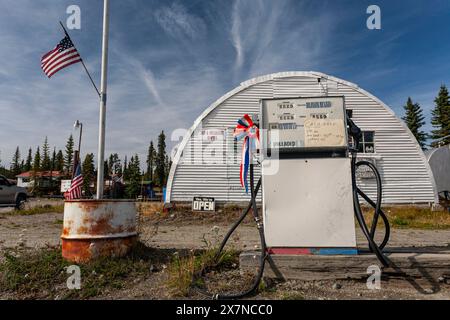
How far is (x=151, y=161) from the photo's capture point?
330 ft

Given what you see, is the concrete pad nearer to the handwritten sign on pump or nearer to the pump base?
the pump base

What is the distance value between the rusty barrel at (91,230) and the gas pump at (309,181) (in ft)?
4.67

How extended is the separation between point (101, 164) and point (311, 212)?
11.2 feet

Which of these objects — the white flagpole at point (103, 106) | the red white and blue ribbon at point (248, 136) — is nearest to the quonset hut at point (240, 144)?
the white flagpole at point (103, 106)

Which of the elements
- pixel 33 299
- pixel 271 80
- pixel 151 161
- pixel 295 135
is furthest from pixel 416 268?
pixel 151 161

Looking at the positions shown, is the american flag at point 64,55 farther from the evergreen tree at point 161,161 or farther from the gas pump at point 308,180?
the evergreen tree at point 161,161

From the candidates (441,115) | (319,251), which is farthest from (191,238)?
(441,115)

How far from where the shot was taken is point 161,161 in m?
90.2

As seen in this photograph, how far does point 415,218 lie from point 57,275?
13391 millimetres

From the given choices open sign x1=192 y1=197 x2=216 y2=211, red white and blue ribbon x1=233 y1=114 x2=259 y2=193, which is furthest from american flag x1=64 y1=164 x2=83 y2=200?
red white and blue ribbon x1=233 y1=114 x2=259 y2=193

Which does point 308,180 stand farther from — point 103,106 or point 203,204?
point 203,204

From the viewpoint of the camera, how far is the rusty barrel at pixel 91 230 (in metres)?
4.27

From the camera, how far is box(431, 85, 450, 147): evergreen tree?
4756 centimetres

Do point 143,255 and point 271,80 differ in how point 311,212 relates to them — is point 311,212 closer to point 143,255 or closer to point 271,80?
point 143,255
